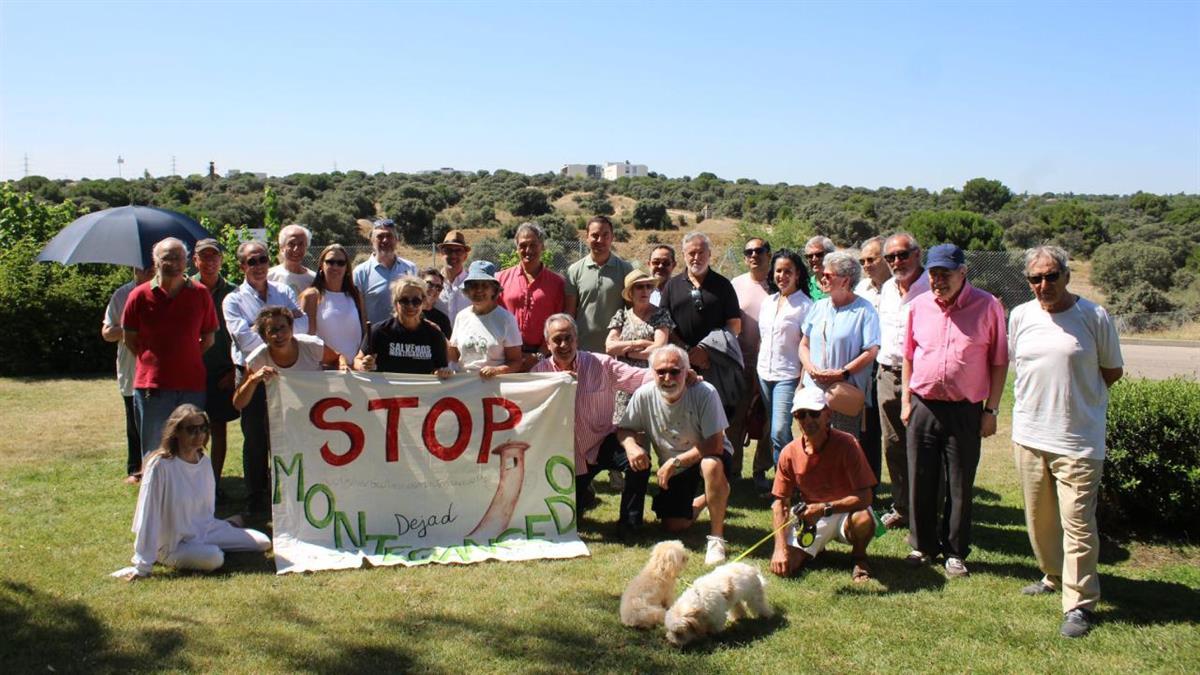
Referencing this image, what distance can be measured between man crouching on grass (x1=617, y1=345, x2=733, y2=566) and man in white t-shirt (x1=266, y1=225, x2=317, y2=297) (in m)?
2.78

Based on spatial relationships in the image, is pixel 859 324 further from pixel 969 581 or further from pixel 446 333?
pixel 446 333

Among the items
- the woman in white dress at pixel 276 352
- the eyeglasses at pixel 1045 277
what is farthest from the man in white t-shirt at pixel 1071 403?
the woman in white dress at pixel 276 352

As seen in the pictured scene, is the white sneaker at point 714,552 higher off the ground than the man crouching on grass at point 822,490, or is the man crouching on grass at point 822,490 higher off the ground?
the man crouching on grass at point 822,490

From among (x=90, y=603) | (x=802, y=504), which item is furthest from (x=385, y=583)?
(x=802, y=504)

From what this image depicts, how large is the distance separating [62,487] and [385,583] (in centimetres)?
386

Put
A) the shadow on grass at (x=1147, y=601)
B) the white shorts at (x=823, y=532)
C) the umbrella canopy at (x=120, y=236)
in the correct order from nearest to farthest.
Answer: the shadow on grass at (x=1147, y=601) < the white shorts at (x=823, y=532) < the umbrella canopy at (x=120, y=236)

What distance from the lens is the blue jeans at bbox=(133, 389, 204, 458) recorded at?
6156 mm

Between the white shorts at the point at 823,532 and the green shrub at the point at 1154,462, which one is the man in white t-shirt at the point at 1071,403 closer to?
the white shorts at the point at 823,532

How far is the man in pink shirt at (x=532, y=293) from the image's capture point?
7.04 metres

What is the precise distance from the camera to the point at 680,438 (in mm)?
6125

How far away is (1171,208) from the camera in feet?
193

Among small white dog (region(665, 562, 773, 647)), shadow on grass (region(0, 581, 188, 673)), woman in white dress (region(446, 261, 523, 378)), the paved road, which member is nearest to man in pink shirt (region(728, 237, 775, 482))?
woman in white dress (region(446, 261, 523, 378))

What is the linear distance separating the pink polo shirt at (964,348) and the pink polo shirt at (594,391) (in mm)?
1956

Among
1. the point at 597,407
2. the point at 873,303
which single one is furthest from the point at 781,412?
the point at 597,407
